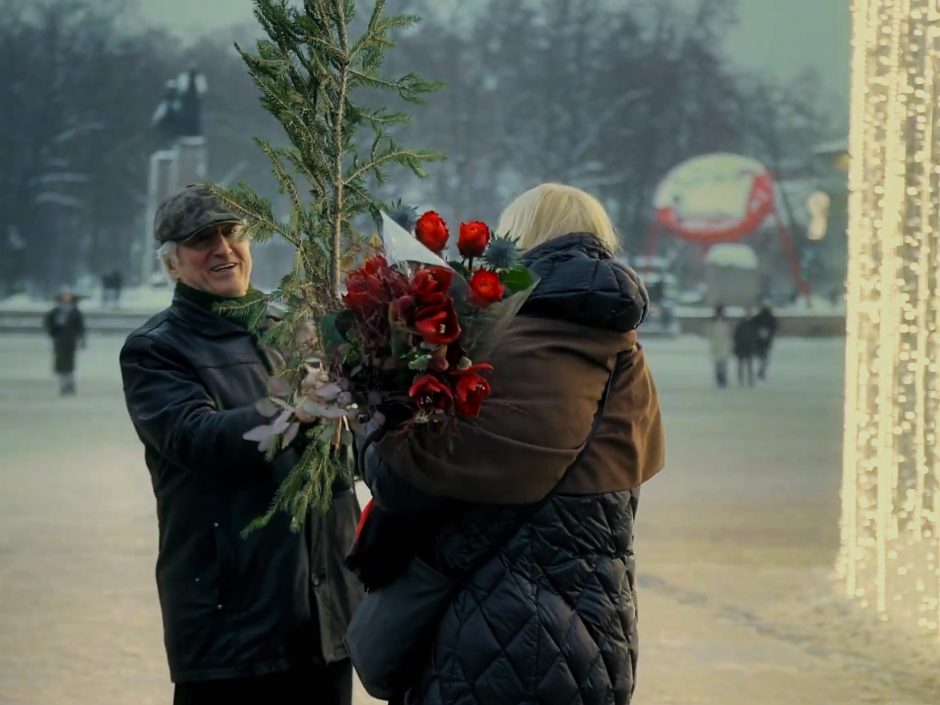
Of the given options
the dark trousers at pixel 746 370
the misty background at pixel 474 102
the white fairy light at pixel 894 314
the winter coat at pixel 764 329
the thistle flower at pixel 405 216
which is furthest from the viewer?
the misty background at pixel 474 102

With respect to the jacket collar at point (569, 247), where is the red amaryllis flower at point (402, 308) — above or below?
below

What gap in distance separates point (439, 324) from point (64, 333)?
18707 mm

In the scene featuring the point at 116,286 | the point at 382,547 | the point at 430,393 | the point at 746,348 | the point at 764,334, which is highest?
the point at 116,286

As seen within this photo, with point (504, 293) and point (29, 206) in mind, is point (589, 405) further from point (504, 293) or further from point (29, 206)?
point (29, 206)

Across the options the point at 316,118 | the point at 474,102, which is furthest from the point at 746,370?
the point at 316,118

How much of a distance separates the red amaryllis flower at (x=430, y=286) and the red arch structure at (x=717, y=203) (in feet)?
91.7

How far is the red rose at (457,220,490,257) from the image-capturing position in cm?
222

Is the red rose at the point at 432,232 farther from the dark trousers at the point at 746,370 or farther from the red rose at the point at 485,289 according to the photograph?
the dark trousers at the point at 746,370

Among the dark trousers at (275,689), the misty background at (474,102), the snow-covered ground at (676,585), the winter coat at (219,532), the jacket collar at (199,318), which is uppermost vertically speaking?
the misty background at (474,102)

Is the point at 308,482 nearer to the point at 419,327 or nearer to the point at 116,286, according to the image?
the point at 419,327

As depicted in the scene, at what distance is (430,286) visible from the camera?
84.4 inches

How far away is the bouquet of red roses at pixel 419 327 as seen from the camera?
6.99 ft

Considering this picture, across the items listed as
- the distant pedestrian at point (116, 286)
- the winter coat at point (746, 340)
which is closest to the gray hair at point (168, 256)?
the winter coat at point (746, 340)

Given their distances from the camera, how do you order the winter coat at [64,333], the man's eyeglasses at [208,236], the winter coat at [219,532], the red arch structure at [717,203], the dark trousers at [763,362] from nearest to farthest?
the winter coat at [219,532] < the man's eyeglasses at [208,236] < the winter coat at [64,333] < the dark trousers at [763,362] < the red arch structure at [717,203]
